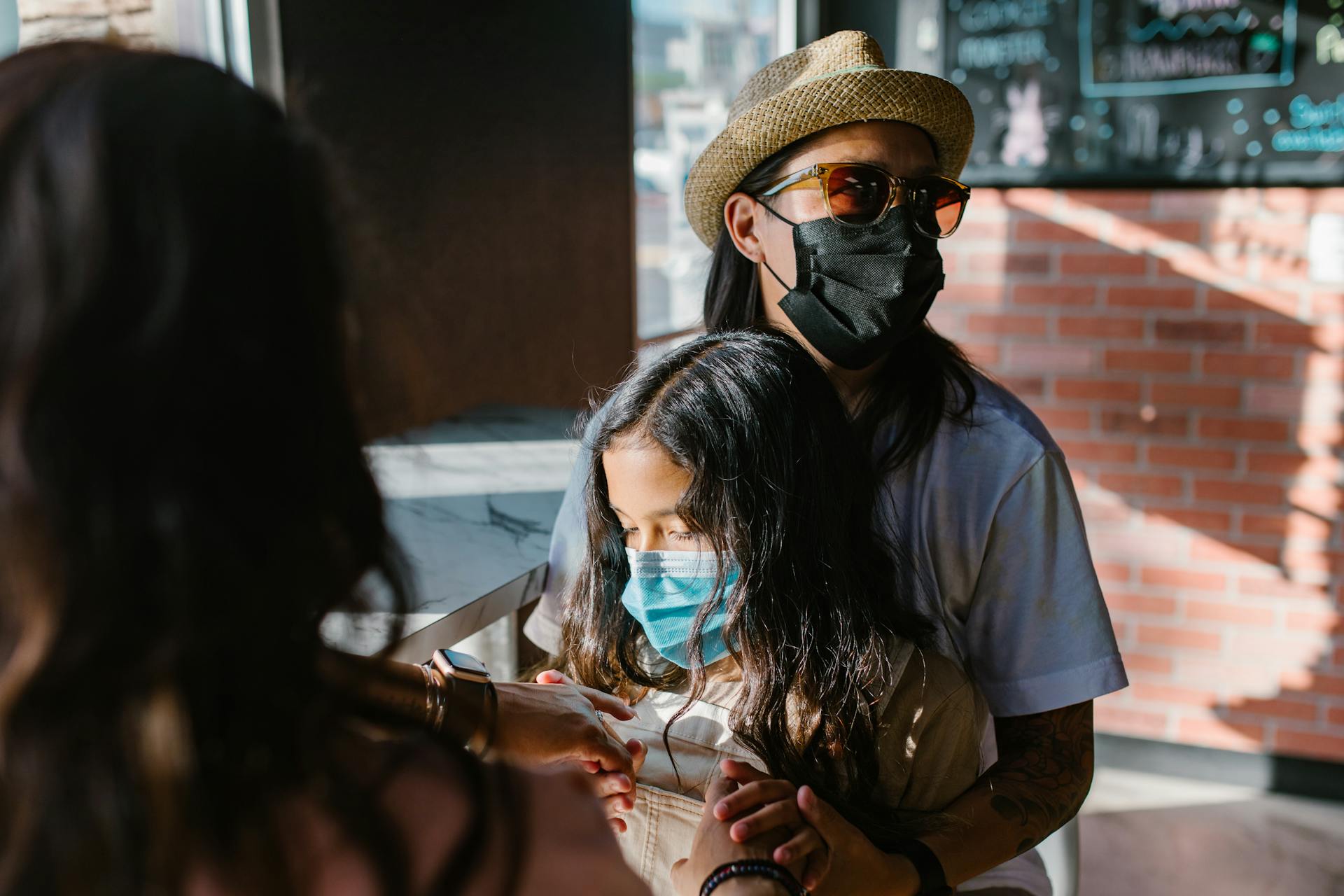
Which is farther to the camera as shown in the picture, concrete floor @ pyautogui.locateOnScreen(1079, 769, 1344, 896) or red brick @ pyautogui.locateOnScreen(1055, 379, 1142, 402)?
red brick @ pyautogui.locateOnScreen(1055, 379, 1142, 402)

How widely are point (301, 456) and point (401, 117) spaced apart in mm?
1721

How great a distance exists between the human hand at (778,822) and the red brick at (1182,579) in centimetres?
230

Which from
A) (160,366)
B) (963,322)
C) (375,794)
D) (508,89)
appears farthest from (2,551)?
(963,322)

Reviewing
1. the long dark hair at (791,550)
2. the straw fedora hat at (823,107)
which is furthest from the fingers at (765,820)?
the straw fedora hat at (823,107)

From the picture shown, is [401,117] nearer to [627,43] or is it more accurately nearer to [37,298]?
[627,43]

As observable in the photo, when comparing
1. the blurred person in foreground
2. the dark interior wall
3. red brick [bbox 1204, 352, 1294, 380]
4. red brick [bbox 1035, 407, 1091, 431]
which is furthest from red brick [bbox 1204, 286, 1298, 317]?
the blurred person in foreground

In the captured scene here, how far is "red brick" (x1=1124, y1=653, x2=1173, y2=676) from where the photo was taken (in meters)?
2.96

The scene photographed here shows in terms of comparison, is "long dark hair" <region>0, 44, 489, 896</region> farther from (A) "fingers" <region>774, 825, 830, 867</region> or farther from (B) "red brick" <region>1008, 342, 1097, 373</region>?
(B) "red brick" <region>1008, 342, 1097, 373</region>

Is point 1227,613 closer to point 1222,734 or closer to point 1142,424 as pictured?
point 1222,734

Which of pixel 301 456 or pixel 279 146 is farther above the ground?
pixel 279 146

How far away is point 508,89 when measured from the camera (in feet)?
7.80

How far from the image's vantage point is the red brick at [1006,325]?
2.98 meters

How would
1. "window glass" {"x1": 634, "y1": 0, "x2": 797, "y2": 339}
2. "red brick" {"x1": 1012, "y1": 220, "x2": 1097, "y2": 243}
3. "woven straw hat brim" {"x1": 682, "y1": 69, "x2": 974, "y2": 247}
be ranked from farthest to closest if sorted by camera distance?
"window glass" {"x1": 634, "y1": 0, "x2": 797, "y2": 339} → "red brick" {"x1": 1012, "y1": 220, "x2": 1097, "y2": 243} → "woven straw hat brim" {"x1": 682, "y1": 69, "x2": 974, "y2": 247}

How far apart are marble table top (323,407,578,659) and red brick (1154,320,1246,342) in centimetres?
168
